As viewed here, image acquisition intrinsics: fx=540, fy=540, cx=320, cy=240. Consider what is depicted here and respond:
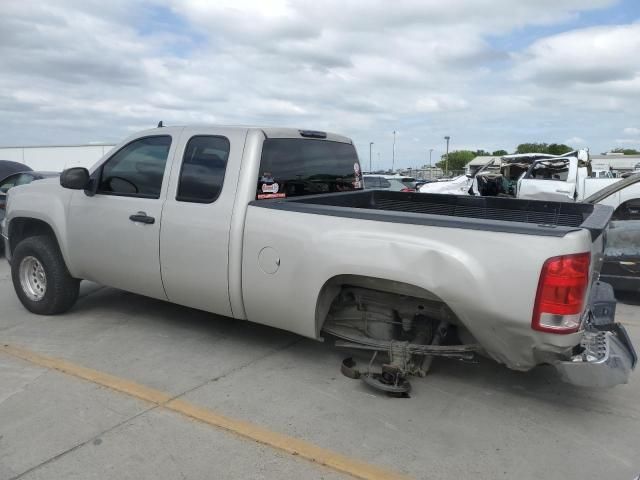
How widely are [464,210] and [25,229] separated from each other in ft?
14.9

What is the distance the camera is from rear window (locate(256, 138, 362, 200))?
4297mm

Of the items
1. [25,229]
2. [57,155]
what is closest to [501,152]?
[57,155]

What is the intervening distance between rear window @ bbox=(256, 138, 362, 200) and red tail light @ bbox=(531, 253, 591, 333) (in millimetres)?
2174

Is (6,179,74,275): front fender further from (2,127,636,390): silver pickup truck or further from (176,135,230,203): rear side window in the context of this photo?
(176,135,230,203): rear side window

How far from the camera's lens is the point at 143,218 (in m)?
4.54

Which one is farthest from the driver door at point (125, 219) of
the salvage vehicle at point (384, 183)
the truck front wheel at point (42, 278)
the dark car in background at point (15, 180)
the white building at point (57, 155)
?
the white building at point (57, 155)

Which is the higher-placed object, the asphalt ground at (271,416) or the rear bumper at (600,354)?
the rear bumper at (600,354)

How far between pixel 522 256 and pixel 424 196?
7.71ft

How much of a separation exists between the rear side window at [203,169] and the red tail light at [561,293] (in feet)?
8.09

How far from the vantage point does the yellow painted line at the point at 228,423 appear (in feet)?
9.67

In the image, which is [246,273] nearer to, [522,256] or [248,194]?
[248,194]

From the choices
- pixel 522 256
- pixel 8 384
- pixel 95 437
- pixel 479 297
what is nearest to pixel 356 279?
pixel 479 297

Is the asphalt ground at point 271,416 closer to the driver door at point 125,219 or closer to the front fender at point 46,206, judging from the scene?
the driver door at point 125,219

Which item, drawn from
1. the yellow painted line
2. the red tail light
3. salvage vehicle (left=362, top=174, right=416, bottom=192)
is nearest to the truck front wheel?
the yellow painted line
